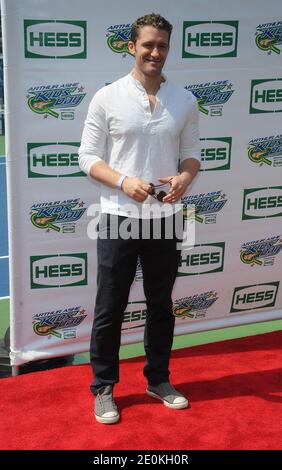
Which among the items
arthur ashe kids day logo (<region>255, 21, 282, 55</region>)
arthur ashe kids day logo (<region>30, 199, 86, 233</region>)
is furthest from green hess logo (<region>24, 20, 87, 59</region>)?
arthur ashe kids day logo (<region>255, 21, 282, 55</region>)

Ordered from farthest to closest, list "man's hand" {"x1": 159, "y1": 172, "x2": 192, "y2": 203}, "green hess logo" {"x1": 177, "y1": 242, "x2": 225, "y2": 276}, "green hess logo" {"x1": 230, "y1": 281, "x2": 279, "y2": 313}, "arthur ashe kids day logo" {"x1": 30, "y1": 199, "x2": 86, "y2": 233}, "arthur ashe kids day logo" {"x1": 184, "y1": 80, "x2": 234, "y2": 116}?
"green hess logo" {"x1": 230, "y1": 281, "x2": 279, "y2": 313} < "green hess logo" {"x1": 177, "y1": 242, "x2": 225, "y2": 276} < "arthur ashe kids day logo" {"x1": 184, "y1": 80, "x2": 234, "y2": 116} < "arthur ashe kids day logo" {"x1": 30, "y1": 199, "x2": 86, "y2": 233} < "man's hand" {"x1": 159, "y1": 172, "x2": 192, "y2": 203}

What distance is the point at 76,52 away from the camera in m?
2.95

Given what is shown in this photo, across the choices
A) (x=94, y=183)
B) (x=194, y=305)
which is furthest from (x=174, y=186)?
(x=194, y=305)

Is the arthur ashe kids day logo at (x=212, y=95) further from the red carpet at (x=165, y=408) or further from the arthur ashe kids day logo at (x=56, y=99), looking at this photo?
the red carpet at (x=165, y=408)

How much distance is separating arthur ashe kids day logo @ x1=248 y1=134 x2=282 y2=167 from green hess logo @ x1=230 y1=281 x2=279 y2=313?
0.87 m

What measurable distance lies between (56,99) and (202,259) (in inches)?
55.0

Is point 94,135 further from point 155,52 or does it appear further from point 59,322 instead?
point 59,322

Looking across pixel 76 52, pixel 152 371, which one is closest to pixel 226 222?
pixel 152 371

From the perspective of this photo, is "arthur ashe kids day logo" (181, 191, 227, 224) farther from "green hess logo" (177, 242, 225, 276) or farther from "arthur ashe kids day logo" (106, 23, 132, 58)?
"arthur ashe kids day logo" (106, 23, 132, 58)

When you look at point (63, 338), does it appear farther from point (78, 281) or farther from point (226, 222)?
point (226, 222)

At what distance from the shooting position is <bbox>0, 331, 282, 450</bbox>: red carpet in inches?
101

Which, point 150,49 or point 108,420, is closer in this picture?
point 150,49

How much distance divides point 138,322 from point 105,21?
1.84m

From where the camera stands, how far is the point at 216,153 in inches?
134
